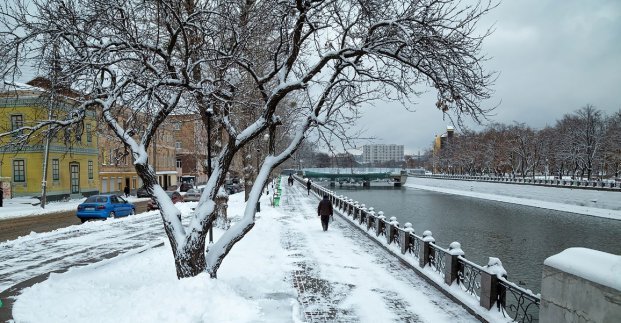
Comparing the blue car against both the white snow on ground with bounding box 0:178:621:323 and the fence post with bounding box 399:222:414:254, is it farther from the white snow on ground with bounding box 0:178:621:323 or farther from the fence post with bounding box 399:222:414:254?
the fence post with bounding box 399:222:414:254

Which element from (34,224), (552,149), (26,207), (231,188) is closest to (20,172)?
(26,207)

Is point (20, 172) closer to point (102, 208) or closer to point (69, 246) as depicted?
point (102, 208)

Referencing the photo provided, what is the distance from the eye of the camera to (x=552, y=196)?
1721 inches

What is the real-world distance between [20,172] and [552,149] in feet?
275

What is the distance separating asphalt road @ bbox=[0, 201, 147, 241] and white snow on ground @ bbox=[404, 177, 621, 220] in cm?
3912

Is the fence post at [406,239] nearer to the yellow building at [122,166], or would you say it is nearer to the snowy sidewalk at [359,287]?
the snowy sidewalk at [359,287]

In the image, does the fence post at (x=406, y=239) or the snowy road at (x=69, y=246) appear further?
the fence post at (x=406, y=239)

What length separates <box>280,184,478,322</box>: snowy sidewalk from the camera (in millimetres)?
7809

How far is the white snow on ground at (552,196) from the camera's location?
116ft

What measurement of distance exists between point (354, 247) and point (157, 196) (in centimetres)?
842

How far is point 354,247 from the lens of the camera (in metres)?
14.9

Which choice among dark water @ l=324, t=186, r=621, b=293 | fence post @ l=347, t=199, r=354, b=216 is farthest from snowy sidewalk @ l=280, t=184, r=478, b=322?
fence post @ l=347, t=199, r=354, b=216

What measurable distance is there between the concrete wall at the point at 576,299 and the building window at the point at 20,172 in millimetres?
39511

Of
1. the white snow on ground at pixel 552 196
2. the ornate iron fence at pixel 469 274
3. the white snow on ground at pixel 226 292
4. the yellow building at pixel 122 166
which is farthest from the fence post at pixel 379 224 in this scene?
the white snow on ground at pixel 552 196
